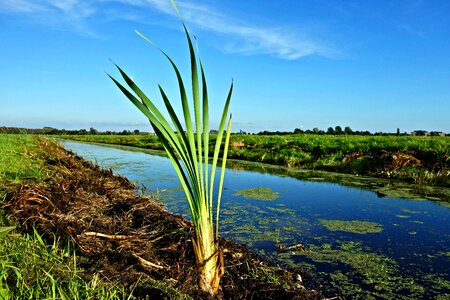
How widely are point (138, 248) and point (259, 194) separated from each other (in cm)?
356

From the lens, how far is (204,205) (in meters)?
1.92

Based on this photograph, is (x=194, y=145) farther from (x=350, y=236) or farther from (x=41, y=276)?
(x=350, y=236)

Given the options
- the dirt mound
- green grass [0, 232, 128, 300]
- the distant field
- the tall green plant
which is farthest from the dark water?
the distant field

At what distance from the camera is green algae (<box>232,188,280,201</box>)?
5.56 m

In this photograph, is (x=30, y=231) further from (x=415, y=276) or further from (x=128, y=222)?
(x=415, y=276)

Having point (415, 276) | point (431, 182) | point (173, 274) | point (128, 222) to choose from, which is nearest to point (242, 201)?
point (128, 222)

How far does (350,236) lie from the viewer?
3557 mm

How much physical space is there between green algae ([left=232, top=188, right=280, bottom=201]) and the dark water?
3 centimetres

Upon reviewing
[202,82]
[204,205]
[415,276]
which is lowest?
[415,276]

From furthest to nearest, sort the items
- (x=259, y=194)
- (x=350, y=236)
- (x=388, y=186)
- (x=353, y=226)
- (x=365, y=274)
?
(x=388, y=186)
(x=259, y=194)
(x=353, y=226)
(x=350, y=236)
(x=365, y=274)

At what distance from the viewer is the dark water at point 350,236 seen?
2.48m

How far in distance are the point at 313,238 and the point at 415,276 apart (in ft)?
3.31

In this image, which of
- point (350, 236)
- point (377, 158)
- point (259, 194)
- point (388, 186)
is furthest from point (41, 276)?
point (377, 158)

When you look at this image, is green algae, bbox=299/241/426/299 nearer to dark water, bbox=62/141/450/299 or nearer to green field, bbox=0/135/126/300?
dark water, bbox=62/141/450/299
